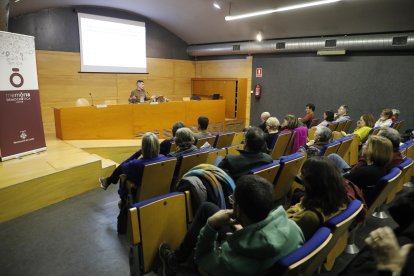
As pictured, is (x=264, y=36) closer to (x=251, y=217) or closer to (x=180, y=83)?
(x=180, y=83)

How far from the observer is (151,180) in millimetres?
2748

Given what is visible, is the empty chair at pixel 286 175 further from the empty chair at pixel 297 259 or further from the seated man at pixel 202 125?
the seated man at pixel 202 125

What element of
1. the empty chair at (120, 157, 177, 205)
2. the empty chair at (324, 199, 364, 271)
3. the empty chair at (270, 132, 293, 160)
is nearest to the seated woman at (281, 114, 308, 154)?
the empty chair at (270, 132, 293, 160)

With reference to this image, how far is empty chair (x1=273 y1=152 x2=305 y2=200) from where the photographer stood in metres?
2.55

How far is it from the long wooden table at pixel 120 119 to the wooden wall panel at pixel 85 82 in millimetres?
1417

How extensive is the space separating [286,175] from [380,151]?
0.80 metres

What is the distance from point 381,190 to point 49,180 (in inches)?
139

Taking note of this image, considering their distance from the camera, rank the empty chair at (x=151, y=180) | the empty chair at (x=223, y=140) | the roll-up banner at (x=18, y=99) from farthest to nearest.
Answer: the empty chair at (x=223, y=140) < the roll-up banner at (x=18, y=99) < the empty chair at (x=151, y=180)

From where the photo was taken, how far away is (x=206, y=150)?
307 centimetres

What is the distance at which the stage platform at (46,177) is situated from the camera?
3.23 metres

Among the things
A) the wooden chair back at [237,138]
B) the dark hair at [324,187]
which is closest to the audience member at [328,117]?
the wooden chair back at [237,138]

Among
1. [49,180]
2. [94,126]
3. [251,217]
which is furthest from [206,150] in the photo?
[94,126]

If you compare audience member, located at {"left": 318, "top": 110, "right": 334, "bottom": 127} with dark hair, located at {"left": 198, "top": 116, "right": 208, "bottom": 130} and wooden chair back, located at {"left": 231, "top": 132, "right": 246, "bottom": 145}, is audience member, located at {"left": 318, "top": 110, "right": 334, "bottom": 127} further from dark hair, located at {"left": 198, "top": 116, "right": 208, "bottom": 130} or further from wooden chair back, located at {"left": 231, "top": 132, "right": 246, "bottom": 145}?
dark hair, located at {"left": 198, "top": 116, "right": 208, "bottom": 130}

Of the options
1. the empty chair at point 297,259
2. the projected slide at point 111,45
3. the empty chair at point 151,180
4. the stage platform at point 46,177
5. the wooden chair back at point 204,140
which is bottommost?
the stage platform at point 46,177
